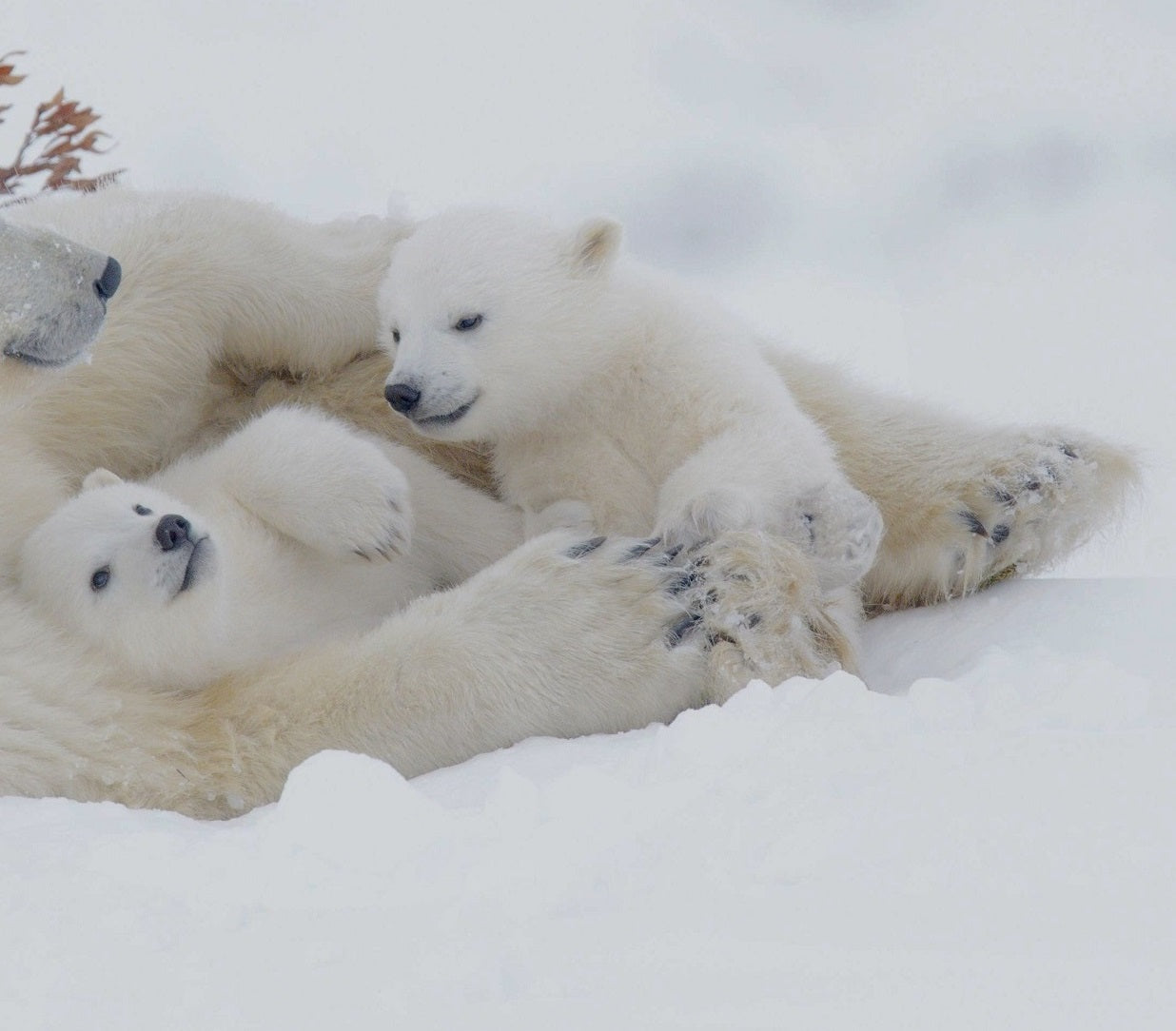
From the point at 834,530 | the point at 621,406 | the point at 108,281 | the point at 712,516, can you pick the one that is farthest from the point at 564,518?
the point at 108,281

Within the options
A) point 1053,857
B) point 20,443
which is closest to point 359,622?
point 20,443

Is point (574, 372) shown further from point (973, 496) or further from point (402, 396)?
point (973, 496)

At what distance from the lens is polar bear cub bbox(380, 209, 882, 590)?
2.43 m

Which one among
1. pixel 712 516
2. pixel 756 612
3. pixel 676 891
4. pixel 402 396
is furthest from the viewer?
pixel 402 396

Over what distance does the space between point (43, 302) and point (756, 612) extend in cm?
116

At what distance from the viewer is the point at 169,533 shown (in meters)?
2.08

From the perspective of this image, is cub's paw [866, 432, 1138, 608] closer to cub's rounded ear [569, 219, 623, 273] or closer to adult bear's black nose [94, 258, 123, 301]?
cub's rounded ear [569, 219, 623, 273]

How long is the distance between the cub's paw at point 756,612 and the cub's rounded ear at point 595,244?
735 mm

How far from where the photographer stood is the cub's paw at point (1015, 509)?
249cm

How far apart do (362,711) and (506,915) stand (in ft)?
3.04

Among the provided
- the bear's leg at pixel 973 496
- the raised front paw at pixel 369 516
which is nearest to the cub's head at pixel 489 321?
the raised front paw at pixel 369 516

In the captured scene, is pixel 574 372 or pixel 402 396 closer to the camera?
pixel 402 396

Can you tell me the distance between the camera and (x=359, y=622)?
2.47 meters

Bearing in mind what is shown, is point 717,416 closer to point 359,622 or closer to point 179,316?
point 359,622
